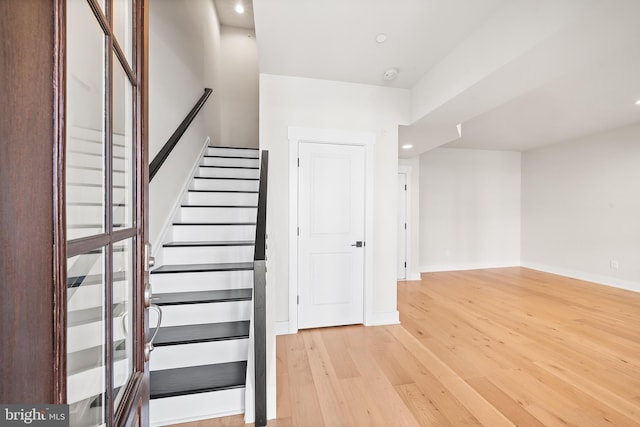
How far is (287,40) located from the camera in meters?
2.23

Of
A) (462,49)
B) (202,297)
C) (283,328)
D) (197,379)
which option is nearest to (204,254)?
(202,297)

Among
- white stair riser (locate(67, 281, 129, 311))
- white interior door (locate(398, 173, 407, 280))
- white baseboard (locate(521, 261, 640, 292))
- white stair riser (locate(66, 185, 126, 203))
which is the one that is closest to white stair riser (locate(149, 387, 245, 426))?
white stair riser (locate(67, 281, 129, 311))

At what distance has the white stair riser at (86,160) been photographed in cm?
48

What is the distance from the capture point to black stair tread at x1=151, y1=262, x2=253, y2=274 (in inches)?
81.4

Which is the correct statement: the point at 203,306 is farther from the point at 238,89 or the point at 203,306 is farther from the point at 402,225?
the point at 238,89

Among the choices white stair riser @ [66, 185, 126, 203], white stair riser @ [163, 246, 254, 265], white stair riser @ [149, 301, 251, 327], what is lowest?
white stair riser @ [149, 301, 251, 327]

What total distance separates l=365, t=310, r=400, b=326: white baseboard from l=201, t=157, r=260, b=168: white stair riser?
7.89 ft

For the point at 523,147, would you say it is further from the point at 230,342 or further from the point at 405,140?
the point at 230,342

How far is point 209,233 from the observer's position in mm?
2615

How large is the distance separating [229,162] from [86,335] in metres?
3.29

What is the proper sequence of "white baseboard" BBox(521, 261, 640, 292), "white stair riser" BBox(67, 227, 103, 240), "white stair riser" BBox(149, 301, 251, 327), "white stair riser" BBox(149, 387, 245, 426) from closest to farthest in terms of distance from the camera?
"white stair riser" BBox(67, 227, 103, 240) → "white stair riser" BBox(149, 387, 245, 426) → "white stair riser" BBox(149, 301, 251, 327) → "white baseboard" BBox(521, 261, 640, 292)

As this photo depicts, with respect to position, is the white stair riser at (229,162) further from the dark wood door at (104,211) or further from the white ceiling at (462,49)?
the dark wood door at (104,211)

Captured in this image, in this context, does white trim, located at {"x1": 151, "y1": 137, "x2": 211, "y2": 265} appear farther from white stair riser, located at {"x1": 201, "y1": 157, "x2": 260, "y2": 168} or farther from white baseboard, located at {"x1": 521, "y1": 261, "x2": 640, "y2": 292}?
white baseboard, located at {"x1": 521, "y1": 261, "x2": 640, "y2": 292}

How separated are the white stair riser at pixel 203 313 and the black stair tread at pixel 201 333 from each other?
0.03 metres
